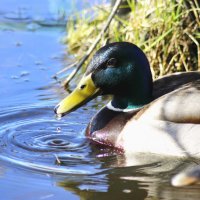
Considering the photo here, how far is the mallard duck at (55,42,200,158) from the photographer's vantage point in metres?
6.14

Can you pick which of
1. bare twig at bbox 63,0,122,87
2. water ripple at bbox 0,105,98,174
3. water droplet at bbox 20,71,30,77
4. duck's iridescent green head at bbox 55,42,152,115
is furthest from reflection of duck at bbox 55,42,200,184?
water droplet at bbox 20,71,30,77

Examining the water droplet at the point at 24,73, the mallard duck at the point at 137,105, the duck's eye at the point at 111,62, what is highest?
the duck's eye at the point at 111,62

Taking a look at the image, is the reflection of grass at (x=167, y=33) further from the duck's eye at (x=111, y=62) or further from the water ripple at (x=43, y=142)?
the duck's eye at (x=111, y=62)

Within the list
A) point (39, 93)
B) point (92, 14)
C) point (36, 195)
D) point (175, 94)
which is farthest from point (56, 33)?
point (36, 195)

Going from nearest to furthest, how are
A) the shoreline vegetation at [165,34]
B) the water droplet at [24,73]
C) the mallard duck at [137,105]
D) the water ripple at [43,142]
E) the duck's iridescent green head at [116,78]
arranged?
1. the water ripple at [43,142]
2. the mallard duck at [137,105]
3. the duck's iridescent green head at [116,78]
4. the shoreline vegetation at [165,34]
5. the water droplet at [24,73]

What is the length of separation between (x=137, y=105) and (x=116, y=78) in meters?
0.28

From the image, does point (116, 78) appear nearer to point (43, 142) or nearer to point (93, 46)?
point (43, 142)

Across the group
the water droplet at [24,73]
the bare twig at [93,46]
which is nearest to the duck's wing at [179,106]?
the bare twig at [93,46]

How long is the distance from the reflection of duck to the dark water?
13 cm

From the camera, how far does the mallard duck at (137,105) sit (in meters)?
6.14

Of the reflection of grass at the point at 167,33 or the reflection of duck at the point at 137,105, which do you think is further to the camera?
the reflection of grass at the point at 167,33

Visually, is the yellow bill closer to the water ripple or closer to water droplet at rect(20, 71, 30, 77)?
the water ripple

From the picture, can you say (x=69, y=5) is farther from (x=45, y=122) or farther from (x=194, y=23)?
(x=45, y=122)

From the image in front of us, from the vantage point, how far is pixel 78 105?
661 centimetres
